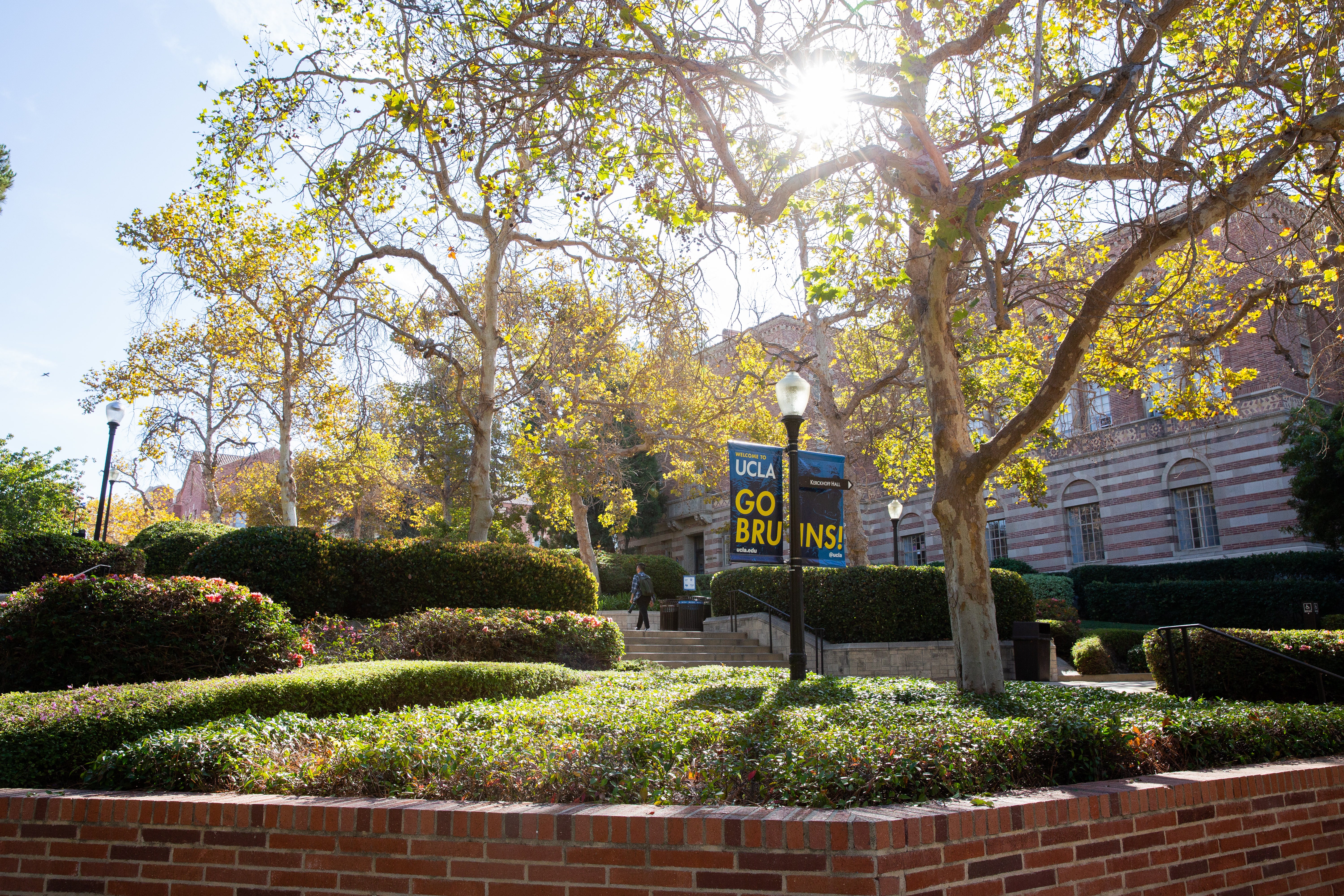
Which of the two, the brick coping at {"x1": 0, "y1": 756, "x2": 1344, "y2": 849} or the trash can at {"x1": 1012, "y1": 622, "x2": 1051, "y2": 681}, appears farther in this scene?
the trash can at {"x1": 1012, "y1": 622, "x2": 1051, "y2": 681}

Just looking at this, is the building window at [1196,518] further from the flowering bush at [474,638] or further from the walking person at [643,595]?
the flowering bush at [474,638]

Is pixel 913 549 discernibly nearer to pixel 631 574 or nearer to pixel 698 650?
pixel 631 574

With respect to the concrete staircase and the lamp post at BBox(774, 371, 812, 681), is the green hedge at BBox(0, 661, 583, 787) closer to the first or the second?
the lamp post at BBox(774, 371, 812, 681)

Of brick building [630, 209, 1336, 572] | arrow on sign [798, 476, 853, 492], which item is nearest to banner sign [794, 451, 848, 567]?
arrow on sign [798, 476, 853, 492]

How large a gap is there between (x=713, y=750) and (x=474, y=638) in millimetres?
9211

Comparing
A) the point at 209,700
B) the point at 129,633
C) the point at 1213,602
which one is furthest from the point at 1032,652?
the point at 129,633

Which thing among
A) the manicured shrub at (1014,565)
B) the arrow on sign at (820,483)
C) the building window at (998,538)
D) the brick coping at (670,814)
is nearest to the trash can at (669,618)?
the arrow on sign at (820,483)

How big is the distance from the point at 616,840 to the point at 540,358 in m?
16.8

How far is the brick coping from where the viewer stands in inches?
136

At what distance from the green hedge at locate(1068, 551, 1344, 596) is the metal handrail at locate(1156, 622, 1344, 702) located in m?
17.5

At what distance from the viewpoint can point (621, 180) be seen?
1012 cm

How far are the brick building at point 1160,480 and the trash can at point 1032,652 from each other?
6.93 metres

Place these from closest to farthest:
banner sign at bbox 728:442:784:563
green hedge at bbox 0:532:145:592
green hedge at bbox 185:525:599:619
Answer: banner sign at bbox 728:442:784:563
green hedge at bbox 185:525:599:619
green hedge at bbox 0:532:145:592

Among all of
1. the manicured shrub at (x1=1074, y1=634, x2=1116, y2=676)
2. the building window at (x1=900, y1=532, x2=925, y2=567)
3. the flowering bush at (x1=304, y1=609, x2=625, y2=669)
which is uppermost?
the building window at (x1=900, y1=532, x2=925, y2=567)
